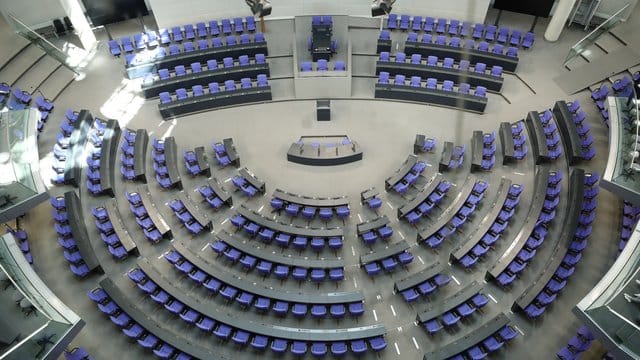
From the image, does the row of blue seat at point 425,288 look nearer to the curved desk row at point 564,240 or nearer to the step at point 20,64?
the curved desk row at point 564,240

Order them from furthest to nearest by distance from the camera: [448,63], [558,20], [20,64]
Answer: [558,20] < [448,63] < [20,64]

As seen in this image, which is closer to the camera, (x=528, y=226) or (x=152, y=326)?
(x=152, y=326)

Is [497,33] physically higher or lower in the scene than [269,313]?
higher

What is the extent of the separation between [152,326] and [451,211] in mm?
9299

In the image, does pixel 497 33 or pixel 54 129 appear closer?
pixel 54 129

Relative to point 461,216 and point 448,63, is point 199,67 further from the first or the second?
point 461,216

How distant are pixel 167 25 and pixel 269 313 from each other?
13.4 metres

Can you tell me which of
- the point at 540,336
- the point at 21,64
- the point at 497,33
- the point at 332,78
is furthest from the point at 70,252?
the point at 497,33

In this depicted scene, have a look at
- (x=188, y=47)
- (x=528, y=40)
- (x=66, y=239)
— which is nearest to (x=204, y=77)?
(x=188, y=47)

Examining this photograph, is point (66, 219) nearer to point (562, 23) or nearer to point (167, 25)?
point (167, 25)

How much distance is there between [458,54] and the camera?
64.7 feet

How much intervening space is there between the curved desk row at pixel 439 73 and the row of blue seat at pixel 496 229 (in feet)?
16.2

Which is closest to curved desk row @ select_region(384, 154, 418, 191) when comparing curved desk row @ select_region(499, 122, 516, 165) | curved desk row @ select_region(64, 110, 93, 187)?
curved desk row @ select_region(499, 122, 516, 165)

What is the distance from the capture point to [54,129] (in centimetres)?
1773
